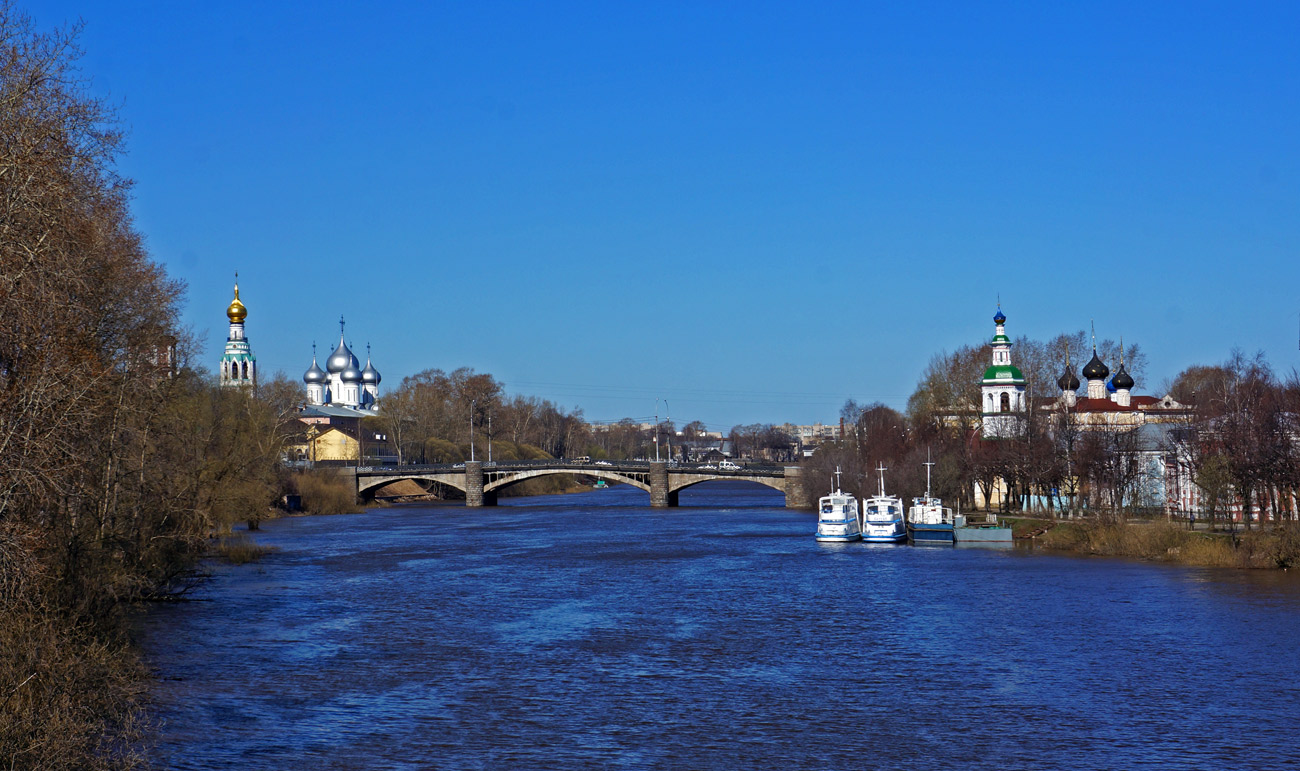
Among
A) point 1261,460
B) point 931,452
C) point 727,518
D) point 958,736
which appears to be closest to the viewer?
point 958,736

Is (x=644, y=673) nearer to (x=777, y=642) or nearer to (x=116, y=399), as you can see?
(x=777, y=642)

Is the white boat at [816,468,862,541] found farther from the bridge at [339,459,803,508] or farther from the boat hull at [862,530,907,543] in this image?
the bridge at [339,459,803,508]

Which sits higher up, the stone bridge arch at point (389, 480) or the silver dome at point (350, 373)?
the silver dome at point (350, 373)

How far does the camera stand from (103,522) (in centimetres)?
2680

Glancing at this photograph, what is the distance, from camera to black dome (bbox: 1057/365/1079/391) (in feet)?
297

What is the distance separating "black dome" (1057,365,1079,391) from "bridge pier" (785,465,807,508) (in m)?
19.4

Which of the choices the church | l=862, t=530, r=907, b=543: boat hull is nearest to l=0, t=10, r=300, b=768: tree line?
l=862, t=530, r=907, b=543: boat hull

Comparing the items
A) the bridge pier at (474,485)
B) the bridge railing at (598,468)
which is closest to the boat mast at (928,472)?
the bridge railing at (598,468)

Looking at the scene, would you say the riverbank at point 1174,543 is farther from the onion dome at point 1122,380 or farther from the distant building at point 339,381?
the distant building at point 339,381

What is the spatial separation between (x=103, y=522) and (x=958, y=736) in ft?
56.4

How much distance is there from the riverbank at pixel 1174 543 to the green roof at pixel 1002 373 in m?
26.7

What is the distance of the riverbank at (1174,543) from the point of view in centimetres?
4306

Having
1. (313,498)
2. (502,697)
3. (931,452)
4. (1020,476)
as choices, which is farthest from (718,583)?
(313,498)

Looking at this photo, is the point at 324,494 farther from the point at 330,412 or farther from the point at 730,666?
the point at 730,666
